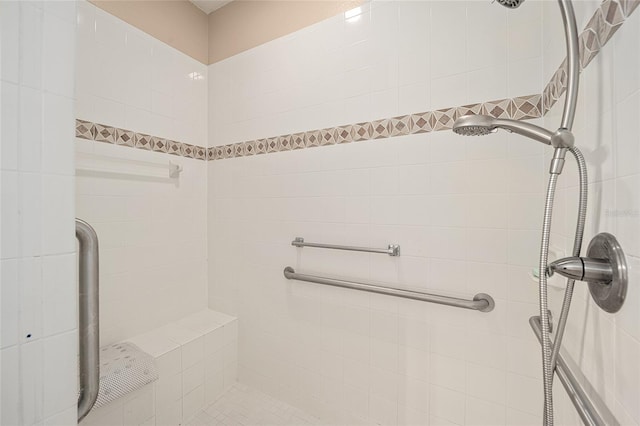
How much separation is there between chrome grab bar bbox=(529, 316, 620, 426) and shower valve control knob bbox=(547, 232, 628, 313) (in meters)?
0.21

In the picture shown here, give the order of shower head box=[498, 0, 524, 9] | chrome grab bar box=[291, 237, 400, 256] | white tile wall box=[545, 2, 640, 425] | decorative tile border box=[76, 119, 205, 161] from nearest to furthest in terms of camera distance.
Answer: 1. white tile wall box=[545, 2, 640, 425]
2. shower head box=[498, 0, 524, 9]
3. chrome grab bar box=[291, 237, 400, 256]
4. decorative tile border box=[76, 119, 205, 161]

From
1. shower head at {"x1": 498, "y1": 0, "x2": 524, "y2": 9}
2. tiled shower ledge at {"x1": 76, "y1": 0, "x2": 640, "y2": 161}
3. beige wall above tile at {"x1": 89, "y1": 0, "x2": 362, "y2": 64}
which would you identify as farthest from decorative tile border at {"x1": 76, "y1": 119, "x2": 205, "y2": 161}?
shower head at {"x1": 498, "y1": 0, "x2": 524, "y2": 9}

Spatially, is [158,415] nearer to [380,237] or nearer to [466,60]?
[380,237]

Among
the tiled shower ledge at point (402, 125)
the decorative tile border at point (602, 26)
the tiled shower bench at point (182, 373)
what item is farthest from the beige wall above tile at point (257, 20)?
the tiled shower bench at point (182, 373)

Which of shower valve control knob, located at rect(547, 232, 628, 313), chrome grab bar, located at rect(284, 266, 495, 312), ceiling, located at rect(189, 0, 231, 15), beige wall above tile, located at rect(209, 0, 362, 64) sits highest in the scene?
ceiling, located at rect(189, 0, 231, 15)

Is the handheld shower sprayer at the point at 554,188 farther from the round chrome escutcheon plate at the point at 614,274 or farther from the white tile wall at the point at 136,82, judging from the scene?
the white tile wall at the point at 136,82

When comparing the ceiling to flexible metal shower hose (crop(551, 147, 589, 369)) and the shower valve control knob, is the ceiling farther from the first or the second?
the shower valve control knob

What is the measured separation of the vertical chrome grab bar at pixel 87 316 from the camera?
25.2 inches

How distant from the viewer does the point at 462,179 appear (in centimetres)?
114

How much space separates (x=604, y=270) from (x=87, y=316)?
1.09 meters

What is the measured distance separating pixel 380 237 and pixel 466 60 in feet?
2.67

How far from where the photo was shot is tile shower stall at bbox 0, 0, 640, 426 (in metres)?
0.53

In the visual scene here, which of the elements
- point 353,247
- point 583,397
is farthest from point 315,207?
point 583,397

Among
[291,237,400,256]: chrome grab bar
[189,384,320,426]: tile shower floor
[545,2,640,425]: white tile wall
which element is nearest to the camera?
[545,2,640,425]: white tile wall
